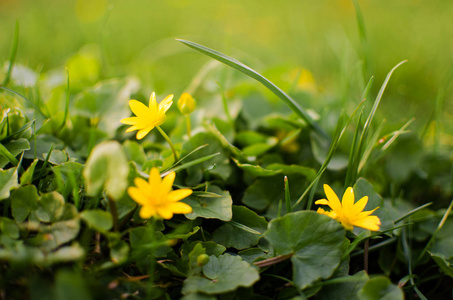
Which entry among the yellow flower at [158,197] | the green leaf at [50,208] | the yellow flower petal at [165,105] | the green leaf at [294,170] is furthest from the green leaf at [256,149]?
the green leaf at [50,208]

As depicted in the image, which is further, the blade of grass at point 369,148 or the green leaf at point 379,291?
the blade of grass at point 369,148

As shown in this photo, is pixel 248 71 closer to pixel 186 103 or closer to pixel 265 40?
pixel 186 103

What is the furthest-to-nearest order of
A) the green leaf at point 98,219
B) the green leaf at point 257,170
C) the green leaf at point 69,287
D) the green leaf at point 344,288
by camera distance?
the green leaf at point 257,170
the green leaf at point 344,288
the green leaf at point 98,219
the green leaf at point 69,287

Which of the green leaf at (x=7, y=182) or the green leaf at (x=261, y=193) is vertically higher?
the green leaf at (x=7, y=182)

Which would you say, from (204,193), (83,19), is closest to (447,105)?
(204,193)

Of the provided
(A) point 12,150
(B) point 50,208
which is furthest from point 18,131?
(B) point 50,208

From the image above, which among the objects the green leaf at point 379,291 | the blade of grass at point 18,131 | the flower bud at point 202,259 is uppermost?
the blade of grass at point 18,131

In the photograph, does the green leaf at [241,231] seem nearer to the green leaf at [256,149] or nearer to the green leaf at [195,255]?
the green leaf at [195,255]

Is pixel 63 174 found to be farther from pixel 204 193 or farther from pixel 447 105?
pixel 447 105

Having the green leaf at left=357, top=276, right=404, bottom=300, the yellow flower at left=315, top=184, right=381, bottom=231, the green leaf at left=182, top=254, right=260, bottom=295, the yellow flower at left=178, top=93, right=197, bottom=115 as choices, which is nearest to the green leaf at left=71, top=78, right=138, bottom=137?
the yellow flower at left=178, top=93, right=197, bottom=115
